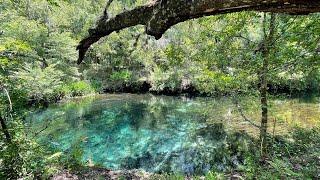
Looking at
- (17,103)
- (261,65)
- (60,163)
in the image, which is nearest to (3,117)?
(17,103)

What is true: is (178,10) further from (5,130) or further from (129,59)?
(129,59)

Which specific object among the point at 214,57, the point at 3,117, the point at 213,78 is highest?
the point at 214,57

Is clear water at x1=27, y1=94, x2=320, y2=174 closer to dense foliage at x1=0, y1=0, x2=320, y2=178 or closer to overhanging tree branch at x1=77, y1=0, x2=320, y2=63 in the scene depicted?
dense foliage at x1=0, y1=0, x2=320, y2=178

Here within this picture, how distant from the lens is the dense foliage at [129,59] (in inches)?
268

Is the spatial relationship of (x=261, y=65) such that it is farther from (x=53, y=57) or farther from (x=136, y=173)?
(x=53, y=57)

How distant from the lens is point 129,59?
38.1 meters

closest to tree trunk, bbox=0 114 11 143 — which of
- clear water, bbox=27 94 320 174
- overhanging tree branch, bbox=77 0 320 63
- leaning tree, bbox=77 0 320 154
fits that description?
clear water, bbox=27 94 320 174

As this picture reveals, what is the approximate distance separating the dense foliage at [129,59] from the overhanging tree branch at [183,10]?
2.92 metres

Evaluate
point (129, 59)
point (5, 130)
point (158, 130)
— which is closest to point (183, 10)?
point (5, 130)

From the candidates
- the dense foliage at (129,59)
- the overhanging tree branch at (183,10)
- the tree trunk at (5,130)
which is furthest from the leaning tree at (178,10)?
the tree trunk at (5,130)

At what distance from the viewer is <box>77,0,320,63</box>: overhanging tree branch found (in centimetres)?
239

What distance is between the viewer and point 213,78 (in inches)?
395

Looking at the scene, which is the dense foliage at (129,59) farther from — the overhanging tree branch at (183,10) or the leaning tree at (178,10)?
the overhanging tree branch at (183,10)

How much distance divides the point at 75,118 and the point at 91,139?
576 centimetres
